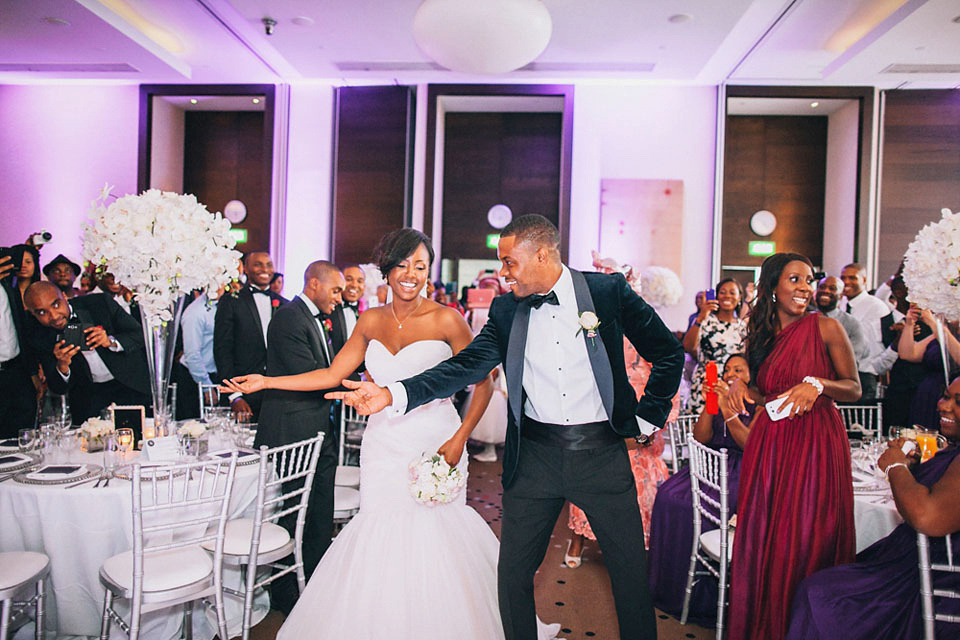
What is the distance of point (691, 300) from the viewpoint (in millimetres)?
8984

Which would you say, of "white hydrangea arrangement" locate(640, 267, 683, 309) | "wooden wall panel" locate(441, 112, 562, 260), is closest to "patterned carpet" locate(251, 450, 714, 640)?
"white hydrangea arrangement" locate(640, 267, 683, 309)

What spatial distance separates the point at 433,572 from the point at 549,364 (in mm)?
1032

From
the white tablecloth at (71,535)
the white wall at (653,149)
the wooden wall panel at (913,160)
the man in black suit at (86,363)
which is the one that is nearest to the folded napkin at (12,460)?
the white tablecloth at (71,535)

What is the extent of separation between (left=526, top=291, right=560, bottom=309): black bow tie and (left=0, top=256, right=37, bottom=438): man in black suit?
12.0 feet

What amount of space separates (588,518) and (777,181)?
29.6 feet

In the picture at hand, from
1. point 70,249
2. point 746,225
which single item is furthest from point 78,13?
point 746,225

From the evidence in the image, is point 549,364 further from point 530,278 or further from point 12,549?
point 12,549

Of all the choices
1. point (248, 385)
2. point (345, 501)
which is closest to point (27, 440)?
point (248, 385)

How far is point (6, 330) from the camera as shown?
4039mm

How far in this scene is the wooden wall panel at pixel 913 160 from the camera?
8.69 m

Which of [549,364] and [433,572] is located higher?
[549,364]

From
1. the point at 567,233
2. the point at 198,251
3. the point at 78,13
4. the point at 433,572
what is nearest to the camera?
the point at 433,572

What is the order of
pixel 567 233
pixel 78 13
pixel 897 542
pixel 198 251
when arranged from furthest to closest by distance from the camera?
pixel 567 233
pixel 78 13
pixel 198 251
pixel 897 542

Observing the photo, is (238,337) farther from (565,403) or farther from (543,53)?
(543,53)
